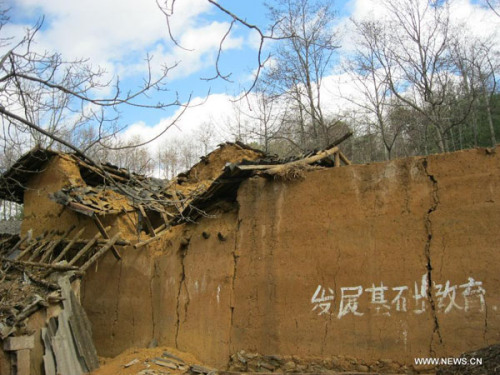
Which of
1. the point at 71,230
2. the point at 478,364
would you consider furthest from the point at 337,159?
the point at 71,230

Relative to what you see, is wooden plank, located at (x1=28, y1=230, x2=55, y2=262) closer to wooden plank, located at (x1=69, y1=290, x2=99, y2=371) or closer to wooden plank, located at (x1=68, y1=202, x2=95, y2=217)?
wooden plank, located at (x1=68, y1=202, x2=95, y2=217)

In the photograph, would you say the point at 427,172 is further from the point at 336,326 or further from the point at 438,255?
the point at 336,326

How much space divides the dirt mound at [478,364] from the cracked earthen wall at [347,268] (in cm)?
31

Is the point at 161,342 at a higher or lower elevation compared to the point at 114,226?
lower

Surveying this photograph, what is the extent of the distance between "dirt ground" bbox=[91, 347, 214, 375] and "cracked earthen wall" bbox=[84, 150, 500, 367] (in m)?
0.24

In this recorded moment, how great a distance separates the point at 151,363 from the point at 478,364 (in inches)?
200

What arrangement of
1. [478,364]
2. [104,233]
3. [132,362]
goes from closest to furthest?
[478,364]
[132,362]
[104,233]

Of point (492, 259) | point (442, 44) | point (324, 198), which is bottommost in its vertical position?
point (492, 259)

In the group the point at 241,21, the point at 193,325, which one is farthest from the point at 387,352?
the point at 241,21

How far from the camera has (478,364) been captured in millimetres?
5031

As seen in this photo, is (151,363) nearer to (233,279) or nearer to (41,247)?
(233,279)

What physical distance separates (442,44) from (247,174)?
13.1 m

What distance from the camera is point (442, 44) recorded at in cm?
1723

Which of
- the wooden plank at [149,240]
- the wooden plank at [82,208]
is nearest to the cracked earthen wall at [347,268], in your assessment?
the wooden plank at [149,240]
